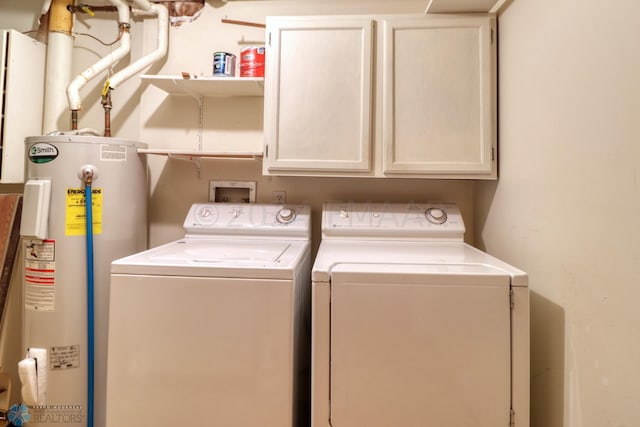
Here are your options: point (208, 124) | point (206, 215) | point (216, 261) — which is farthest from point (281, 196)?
point (216, 261)

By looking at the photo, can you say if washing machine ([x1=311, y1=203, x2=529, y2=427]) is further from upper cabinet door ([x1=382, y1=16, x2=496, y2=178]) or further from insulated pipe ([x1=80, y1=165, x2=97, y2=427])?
insulated pipe ([x1=80, y1=165, x2=97, y2=427])

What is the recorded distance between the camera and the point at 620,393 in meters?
0.86

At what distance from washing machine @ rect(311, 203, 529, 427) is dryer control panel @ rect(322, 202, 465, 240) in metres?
0.61

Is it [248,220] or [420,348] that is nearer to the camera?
[420,348]

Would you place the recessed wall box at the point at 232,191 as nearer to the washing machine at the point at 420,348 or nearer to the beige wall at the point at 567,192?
the beige wall at the point at 567,192

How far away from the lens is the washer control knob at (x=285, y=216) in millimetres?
1790

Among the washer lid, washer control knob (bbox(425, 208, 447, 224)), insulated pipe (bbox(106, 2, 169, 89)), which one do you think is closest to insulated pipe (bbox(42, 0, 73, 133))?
insulated pipe (bbox(106, 2, 169, 89))

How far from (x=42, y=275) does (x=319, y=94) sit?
148cm

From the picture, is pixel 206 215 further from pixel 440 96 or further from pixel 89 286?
pixel 440 96

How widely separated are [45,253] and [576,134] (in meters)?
2.07

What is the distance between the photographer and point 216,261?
121 cm

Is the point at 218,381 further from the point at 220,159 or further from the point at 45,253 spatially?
the point at 220,159

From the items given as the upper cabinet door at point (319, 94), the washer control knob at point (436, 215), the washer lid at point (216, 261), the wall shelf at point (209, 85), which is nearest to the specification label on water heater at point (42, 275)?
the washer lid at point (216, 261)

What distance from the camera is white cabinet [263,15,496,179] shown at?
158 cm
